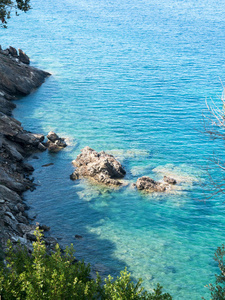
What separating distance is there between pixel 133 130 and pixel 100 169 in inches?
458

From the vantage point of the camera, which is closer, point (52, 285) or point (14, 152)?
point (52, 285)

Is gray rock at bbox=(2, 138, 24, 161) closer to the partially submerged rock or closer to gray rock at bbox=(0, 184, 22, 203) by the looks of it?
the partially submerged rock

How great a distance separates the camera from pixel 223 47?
2854 inches

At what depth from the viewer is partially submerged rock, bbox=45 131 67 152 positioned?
121ft

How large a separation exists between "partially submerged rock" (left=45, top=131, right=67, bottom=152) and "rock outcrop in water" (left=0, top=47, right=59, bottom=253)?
743 millimetres

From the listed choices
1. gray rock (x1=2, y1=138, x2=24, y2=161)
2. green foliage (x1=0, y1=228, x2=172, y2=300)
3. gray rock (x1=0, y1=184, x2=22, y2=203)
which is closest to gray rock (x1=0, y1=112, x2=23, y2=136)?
gray rock (x1=2, y1=138, x2=24, y2=161)

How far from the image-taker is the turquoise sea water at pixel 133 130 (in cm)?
2506

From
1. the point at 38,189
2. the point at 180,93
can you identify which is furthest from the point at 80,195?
the point at 180,93

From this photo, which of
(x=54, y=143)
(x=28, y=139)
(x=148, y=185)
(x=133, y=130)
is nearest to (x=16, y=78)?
(x=54, y=143)

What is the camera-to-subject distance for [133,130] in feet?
140

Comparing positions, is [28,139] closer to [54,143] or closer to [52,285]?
[54,143]

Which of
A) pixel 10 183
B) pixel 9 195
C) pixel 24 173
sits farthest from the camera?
pixel 24 173

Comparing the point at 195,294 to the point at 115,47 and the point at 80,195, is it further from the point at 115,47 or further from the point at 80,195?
the point at 115,47

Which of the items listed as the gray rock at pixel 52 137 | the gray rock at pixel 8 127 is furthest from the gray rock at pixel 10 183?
the gray rock at pixel 52 137
